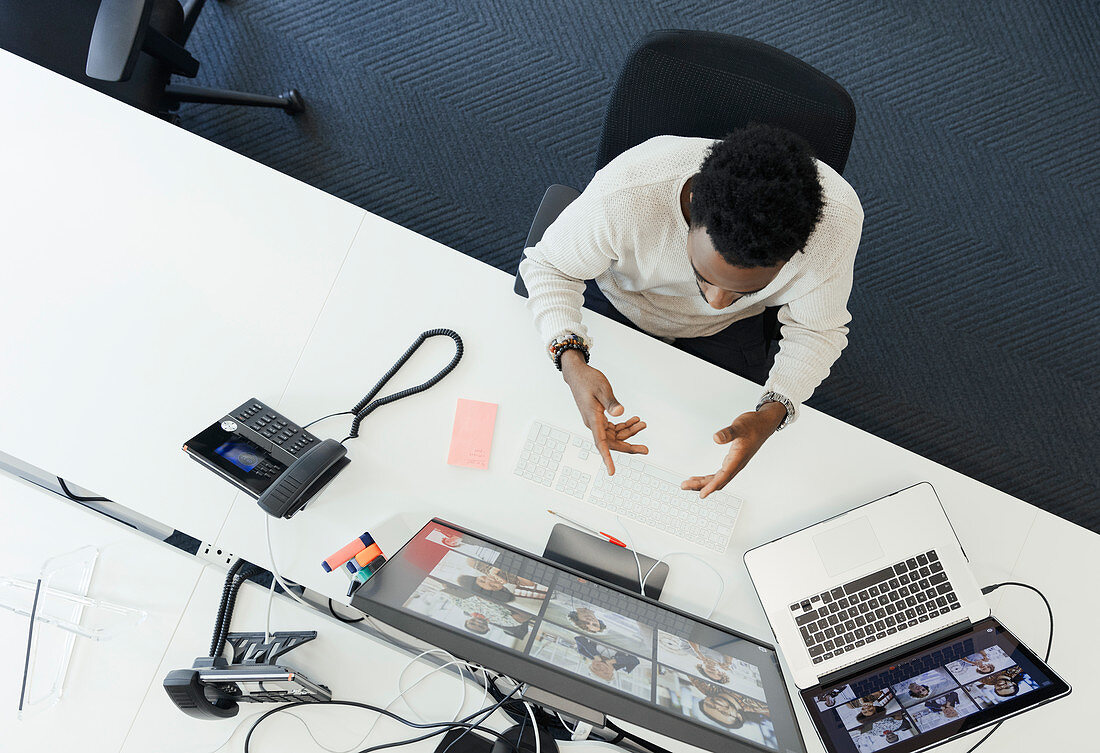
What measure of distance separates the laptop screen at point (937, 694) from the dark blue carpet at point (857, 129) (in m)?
0.87

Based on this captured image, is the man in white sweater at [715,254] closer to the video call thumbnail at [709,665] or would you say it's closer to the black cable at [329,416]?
the video call thumbnail at [709,665]

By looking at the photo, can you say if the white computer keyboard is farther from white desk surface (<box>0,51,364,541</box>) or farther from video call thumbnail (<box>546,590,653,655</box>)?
white desk surface (<box>0,51,364,541</box>)

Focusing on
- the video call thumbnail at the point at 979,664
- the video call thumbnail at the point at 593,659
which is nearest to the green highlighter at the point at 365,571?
the video call thumbnail at the point at 593,659

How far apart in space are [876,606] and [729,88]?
88 cm

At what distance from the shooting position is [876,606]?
103 centimetres

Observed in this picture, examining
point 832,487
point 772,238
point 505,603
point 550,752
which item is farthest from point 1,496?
point 832,487

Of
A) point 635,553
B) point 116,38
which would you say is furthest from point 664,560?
point 116,38

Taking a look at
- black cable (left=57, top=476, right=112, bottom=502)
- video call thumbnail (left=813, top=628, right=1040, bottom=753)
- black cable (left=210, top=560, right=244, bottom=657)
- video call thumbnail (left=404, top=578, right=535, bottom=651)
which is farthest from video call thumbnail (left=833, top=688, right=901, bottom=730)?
black cable (left=57, top=476, right=112, bottom=502)

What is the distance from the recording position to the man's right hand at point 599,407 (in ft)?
3.46

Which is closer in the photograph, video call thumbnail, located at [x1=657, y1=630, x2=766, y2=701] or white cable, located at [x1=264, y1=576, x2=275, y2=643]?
video call thumbnail, located at [x1=657, y1=630, x2=766, y2=701]

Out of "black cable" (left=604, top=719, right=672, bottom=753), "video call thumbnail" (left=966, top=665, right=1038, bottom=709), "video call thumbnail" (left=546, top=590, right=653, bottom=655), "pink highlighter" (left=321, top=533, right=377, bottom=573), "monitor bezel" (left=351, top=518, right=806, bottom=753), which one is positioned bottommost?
"black cable" (left=604, top=719, right=672, bottom=753)

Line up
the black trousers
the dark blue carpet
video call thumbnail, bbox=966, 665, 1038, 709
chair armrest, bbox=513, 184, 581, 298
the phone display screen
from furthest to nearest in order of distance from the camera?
1. the dark blue carpet
2. the black trousers
3. chair armrest, bbox=513, 184, 581, 298
4. the phone display screen
5. video call thumbnail, bbox=966, 665, 1038, 709

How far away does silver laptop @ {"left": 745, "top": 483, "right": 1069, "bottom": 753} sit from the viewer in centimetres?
99

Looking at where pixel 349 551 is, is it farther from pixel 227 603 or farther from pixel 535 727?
pixel 535 727
